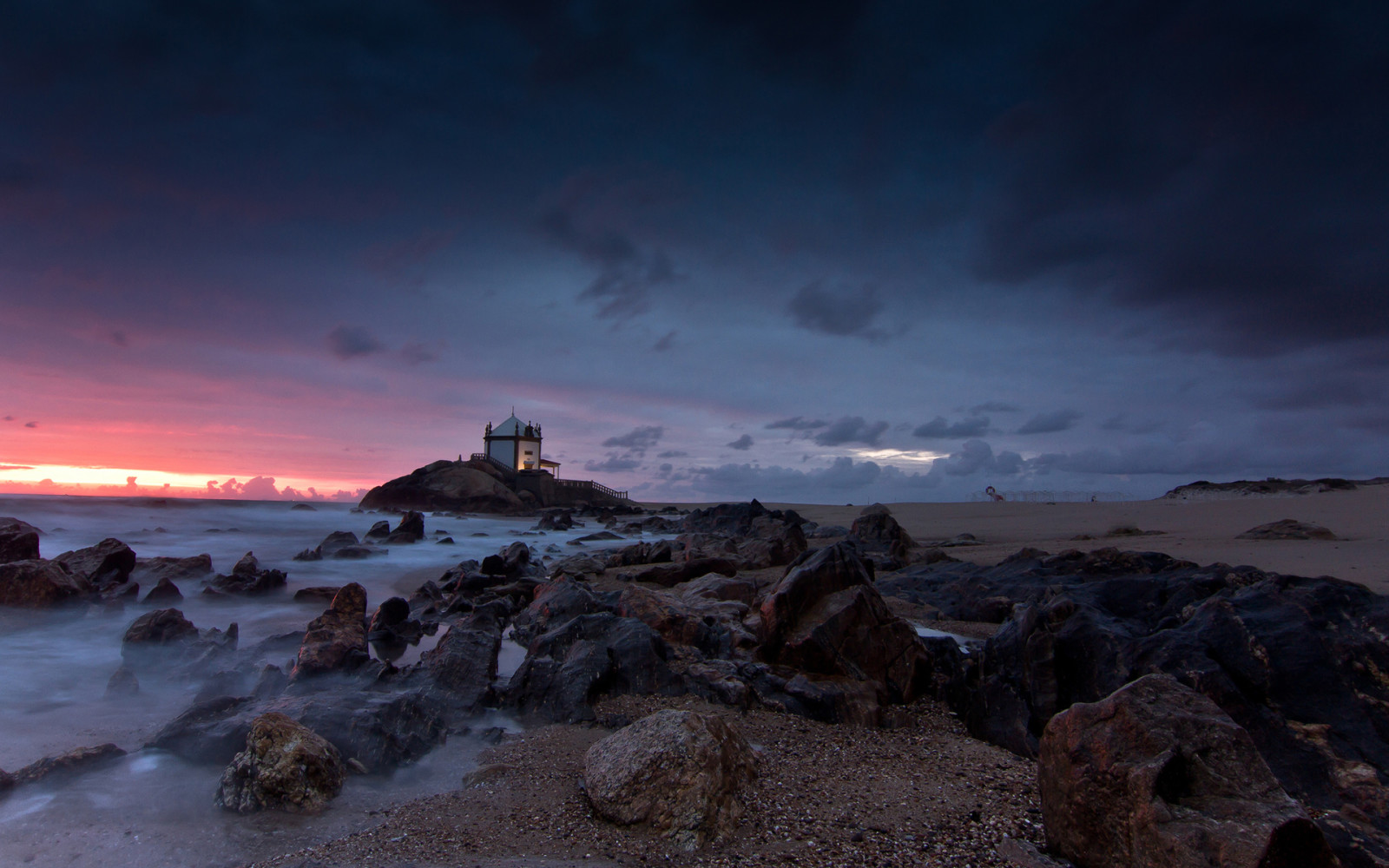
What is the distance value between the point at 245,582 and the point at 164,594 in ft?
4.14

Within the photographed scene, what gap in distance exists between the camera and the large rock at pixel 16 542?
12.2 meters

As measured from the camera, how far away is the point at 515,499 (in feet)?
165

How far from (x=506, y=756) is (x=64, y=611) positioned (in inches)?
410

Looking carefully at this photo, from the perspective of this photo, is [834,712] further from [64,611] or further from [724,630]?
[64,611]

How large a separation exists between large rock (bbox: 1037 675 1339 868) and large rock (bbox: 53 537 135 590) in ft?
50.1

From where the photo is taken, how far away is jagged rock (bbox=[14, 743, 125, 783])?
4605 mm

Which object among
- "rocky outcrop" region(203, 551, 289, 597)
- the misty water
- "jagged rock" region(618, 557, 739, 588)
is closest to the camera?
the misty water

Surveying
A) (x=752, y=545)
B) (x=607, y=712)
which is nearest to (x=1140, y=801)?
(x=607, y=712)

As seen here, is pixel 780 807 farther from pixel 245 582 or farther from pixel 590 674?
pixel 245 582

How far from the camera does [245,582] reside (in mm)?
12984

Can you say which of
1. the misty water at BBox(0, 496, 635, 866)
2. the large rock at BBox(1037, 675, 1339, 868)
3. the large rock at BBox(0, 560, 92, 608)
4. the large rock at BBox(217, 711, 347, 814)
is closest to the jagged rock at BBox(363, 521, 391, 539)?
the misty water at BBox(0, 496, 635, 866)

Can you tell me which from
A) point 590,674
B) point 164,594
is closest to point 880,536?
point 590,674

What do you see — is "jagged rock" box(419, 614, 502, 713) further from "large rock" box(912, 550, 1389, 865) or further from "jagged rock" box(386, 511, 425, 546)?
"jagged rock" box(386, 511, 425, 546)

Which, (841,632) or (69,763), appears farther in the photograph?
(841,632)
